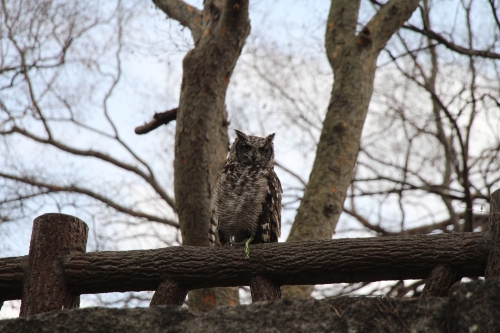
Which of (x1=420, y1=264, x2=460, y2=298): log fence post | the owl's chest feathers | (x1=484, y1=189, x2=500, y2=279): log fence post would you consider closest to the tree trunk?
the owl's chest feathers

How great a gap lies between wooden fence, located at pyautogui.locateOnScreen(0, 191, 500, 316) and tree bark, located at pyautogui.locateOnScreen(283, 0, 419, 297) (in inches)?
123

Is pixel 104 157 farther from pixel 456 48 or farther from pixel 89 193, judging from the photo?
pixel 456 48

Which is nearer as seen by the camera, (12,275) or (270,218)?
(12,275)

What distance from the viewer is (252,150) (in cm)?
561

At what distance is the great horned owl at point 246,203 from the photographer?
5.07 meters

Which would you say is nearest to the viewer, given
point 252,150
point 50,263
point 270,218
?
point 50,263

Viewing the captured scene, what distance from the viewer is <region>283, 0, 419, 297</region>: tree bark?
6.64 m

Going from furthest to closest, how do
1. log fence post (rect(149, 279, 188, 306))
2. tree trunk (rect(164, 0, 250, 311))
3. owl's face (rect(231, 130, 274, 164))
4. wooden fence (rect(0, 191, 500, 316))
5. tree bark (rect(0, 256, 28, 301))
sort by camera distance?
tree trunk (rect(164, 0, 250, 311)), owl's face (rect(231, 130, 274, 164)), tree bark (rect(0, 256, 28, 301)), log fence post (rect(149, 279, 188, 306)), wooden fence (rect(0, 191, 500, 316))

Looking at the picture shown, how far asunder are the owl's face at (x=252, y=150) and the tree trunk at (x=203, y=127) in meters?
0.56

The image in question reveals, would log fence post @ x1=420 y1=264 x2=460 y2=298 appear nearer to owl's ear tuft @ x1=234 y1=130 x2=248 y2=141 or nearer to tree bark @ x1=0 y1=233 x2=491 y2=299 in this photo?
tree bark @ x1=0 y1=233 x2=491 y2=299

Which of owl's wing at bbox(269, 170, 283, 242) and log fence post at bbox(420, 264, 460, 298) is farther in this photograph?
owl's wing at bbox(269, 170, 283, 242)

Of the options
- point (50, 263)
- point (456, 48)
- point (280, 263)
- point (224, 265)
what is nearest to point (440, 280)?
point (280, 263)

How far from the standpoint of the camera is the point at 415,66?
848cm

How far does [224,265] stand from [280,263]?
0.29 meters
